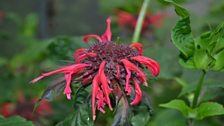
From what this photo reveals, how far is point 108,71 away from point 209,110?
0.18m

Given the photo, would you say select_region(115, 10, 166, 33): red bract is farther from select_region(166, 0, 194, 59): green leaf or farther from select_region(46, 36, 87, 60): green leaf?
select_region(166, 0, 194, 59): green leaf

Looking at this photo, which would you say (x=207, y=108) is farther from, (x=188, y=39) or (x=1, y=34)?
(x=1, y=34)

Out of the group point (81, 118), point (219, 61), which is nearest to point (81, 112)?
point (81, 118)

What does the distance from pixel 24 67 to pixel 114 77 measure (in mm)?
1191

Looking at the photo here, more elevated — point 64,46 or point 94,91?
point 64,46

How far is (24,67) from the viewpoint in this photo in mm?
1829

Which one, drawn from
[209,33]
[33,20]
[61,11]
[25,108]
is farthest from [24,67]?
[209,33]

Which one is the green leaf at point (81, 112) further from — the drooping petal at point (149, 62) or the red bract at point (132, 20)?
the red bract at point (132, 20)

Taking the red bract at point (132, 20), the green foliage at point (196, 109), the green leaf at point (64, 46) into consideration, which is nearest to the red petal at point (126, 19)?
the red bract at point (132, 20)

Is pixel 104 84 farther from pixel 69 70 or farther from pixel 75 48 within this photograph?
pixel 75 48

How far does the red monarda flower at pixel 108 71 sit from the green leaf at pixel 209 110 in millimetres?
109

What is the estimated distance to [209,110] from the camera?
74 centimetres

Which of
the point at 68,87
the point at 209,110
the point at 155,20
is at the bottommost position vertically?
the point at 209,110

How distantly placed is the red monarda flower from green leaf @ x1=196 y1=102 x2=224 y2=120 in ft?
0.36
